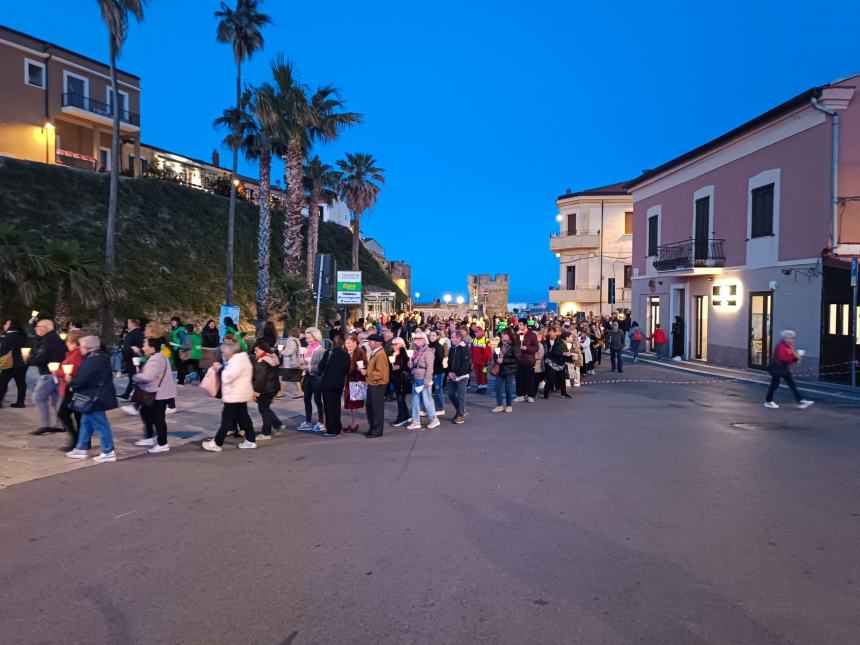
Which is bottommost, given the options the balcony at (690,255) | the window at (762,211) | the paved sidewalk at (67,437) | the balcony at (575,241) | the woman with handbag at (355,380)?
the paved sidewalk at (67,437)

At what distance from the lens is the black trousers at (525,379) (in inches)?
560

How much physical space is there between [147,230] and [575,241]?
1169 inches

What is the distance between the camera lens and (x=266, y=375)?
9.80 metres

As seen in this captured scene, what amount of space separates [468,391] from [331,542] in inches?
459

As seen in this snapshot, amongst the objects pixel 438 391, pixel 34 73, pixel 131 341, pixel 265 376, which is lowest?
pixel 438 391

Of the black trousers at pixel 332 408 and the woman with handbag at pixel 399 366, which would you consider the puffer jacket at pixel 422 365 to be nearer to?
the woman with handbag at pixel 399 366

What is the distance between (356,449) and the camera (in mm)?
9398

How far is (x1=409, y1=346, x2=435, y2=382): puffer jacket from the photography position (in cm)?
1101

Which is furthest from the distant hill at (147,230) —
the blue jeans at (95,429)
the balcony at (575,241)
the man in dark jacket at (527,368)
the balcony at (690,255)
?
the balcony at (575,241)

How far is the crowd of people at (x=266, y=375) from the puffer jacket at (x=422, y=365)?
0.02 meters

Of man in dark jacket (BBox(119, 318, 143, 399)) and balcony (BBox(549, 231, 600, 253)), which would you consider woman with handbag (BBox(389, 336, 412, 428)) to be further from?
balcony (BBox(549, 231, 600, 253))

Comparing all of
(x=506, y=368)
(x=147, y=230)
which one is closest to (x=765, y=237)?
(x=506, y=368)

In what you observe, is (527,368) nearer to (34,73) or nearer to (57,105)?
(57,105)

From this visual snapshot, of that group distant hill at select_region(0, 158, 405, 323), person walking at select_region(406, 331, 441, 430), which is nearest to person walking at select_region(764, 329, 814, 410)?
person walking at select_region(406, 331, 441, 430)
